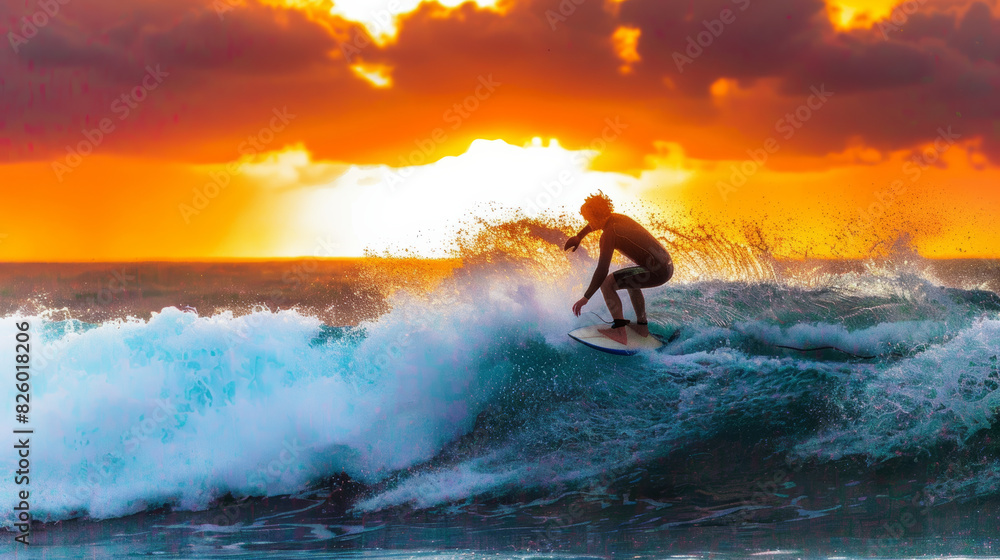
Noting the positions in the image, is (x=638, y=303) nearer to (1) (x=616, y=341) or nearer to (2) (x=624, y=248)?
(1) (x=616, y=341)

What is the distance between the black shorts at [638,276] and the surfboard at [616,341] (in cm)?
49

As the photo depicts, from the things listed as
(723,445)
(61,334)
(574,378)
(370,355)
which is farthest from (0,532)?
(723,445)

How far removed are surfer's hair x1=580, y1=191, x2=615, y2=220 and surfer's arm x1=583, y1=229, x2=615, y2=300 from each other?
22 cm

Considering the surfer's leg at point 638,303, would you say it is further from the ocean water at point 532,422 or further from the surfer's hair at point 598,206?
the surfer's hair at point 598,206

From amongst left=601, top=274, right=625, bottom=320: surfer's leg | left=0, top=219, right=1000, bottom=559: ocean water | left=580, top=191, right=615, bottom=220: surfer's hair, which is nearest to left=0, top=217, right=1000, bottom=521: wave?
left=0, top=219, right=1000, bottom=559: ocean water

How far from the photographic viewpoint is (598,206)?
6715mm

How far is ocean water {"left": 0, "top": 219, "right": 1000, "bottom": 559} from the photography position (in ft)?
19.3

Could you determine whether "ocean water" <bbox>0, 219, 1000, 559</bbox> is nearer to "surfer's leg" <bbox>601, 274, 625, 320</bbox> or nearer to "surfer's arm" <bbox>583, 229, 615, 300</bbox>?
"surfer's leg" <bbox>601, 274, 625, 320</bbox>

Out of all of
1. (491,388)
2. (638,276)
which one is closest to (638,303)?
(638,276)

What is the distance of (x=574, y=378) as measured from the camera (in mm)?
7297

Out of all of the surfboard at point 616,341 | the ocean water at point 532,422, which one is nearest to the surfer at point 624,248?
the surfboard at point 616,341

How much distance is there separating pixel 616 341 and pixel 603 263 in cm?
92

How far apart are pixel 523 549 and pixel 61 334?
6298mm

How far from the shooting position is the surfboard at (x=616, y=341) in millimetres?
6824
